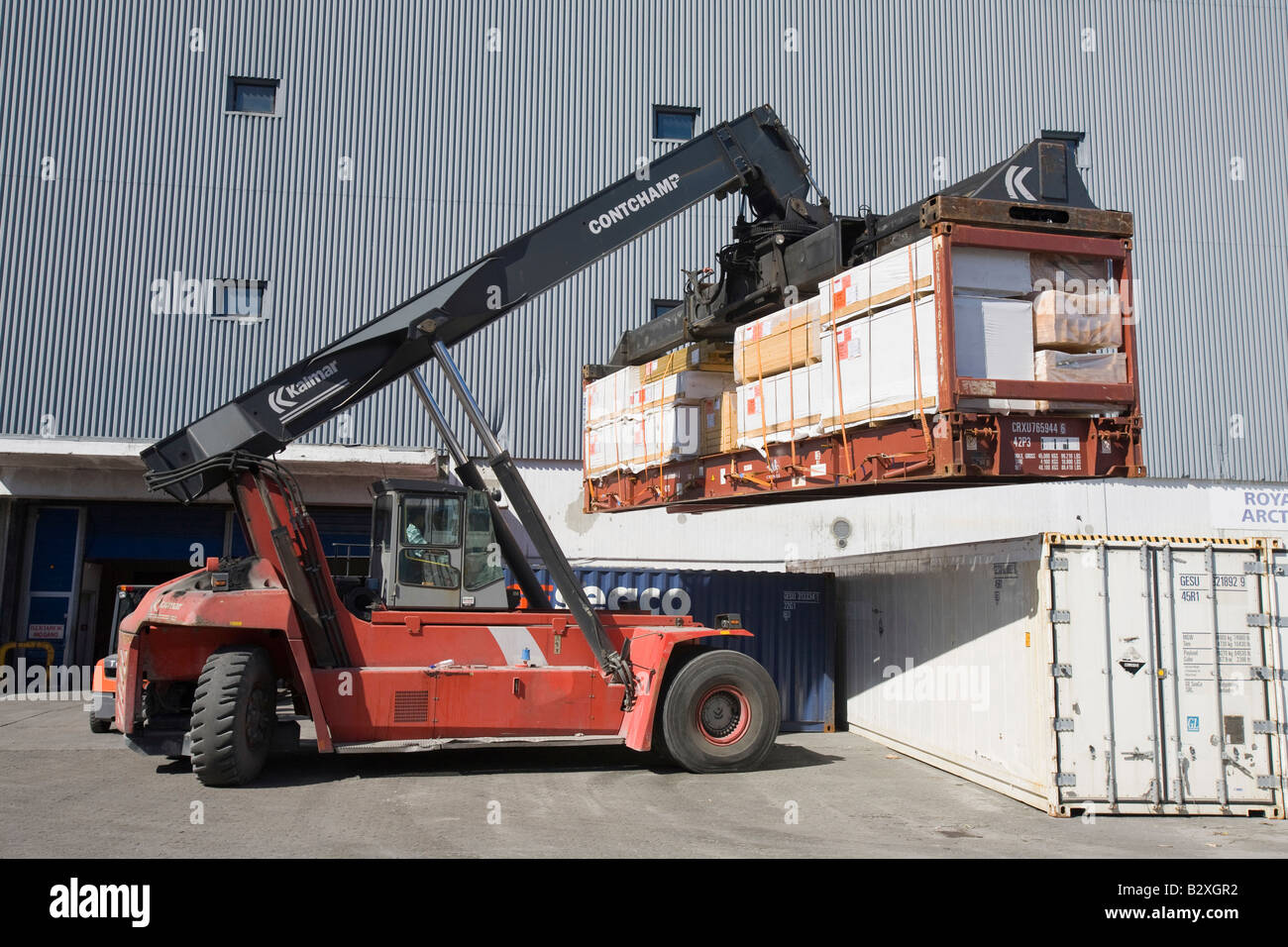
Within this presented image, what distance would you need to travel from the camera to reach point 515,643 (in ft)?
36.4

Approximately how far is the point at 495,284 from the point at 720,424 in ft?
9.68

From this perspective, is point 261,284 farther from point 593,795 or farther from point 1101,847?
point 1101,847

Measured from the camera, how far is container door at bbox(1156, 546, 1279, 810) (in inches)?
378

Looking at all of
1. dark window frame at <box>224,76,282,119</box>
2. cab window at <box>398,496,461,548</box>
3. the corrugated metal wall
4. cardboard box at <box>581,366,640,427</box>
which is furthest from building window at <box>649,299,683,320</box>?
cab window at <box>398,496,461,548</box>

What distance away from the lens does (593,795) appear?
9.95 meters

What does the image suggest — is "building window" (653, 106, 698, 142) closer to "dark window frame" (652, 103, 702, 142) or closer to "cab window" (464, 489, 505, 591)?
"dark window frame" (652, 103, 702, 142)

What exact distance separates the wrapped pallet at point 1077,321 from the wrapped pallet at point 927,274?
0.85 feet

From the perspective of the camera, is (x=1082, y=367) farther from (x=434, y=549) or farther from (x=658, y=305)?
(x=658, y=305)

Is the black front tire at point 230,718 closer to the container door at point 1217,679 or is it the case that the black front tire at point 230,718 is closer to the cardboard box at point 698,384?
the cardboard box at point 698,384

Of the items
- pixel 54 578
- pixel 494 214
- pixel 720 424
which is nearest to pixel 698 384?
pixel 720 424

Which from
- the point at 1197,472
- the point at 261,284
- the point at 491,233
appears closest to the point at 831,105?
the point at 491,233

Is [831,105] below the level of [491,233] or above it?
above

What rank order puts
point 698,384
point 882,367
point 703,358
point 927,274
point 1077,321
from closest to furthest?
point 927,274 → point 1077,321 → point 882,367 → point 703,358 → point 698,384

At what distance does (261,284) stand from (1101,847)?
17916mm
